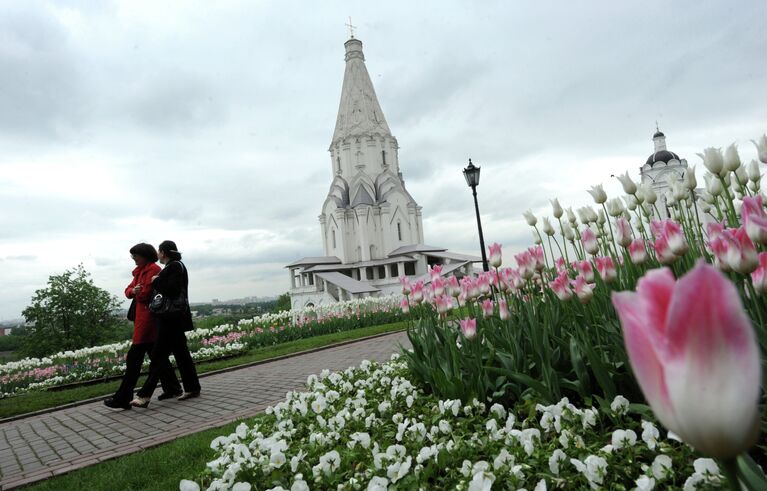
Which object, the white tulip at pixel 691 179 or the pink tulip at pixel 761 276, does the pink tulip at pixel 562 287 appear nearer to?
the white tulip at pixel 691 179

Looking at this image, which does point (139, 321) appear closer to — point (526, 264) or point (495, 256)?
point (495, 256)

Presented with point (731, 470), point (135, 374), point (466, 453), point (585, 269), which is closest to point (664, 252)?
point (585, 269)

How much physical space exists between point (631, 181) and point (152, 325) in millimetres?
6501

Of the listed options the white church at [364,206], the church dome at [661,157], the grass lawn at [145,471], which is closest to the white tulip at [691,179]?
the grass lawn at [145,471]

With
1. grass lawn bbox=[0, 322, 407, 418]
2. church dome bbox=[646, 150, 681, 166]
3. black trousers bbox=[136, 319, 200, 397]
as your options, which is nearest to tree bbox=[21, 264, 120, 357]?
grass lawn bbox=[0, 322, 407, 418]

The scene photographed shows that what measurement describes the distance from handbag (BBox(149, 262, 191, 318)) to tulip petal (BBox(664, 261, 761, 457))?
6.94 metres

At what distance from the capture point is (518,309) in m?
4.52

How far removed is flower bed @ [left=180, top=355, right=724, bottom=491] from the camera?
2.30m

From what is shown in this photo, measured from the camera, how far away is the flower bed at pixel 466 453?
7.55 feet

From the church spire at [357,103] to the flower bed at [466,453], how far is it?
47.3 m

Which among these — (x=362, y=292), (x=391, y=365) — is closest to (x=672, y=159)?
(x=362, y=292)

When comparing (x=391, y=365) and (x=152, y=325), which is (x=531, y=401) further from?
(x=152, y=325)

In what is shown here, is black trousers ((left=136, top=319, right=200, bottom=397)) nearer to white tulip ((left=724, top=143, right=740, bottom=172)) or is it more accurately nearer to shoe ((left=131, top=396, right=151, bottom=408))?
shoe ((left=131, top=396, right=151, bottom=408))

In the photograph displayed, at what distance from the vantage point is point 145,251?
23.2ft
